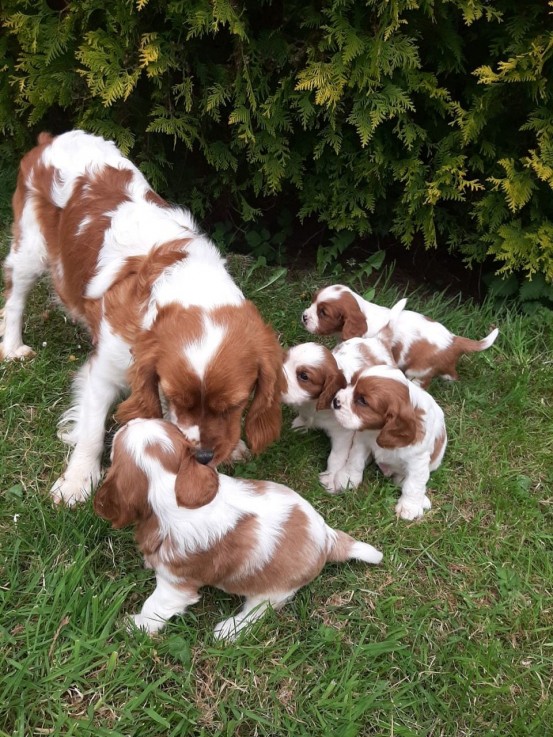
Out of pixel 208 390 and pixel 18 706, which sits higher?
pixel 208 390

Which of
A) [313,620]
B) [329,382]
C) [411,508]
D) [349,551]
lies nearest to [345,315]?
[329,382]

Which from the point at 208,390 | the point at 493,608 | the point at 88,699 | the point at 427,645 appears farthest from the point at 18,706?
the point at 493,608

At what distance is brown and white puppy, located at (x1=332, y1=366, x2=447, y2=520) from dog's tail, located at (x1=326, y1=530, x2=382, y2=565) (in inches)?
17.5

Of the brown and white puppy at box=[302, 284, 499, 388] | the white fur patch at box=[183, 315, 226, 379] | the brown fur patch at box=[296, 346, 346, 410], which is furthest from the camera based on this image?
the brown and white puppy at box=[302, 284, 499, 388]

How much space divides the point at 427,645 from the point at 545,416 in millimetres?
1822

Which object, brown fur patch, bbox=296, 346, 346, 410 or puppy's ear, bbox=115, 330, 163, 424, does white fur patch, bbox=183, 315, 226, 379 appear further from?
brown fur patch, bbox=296, 346, 346, 410

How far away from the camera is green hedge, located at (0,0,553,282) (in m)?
4.16

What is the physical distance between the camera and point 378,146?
452 centimetres

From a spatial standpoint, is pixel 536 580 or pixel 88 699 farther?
pixel 536 580

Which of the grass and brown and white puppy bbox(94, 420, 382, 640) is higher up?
→ brown and white puppy bbox(94, 420, 382, 640)

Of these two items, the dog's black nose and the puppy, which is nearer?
the dog's black nose

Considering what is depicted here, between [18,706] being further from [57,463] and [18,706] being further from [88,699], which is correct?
[57,463]

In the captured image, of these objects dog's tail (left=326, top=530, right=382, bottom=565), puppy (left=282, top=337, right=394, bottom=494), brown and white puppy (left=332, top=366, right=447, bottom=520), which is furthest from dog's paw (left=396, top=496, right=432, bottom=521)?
dog's tail (left=326, top=530, right=382, bottom=565)

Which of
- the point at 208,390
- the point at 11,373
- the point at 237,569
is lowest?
the point at 11,373
